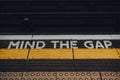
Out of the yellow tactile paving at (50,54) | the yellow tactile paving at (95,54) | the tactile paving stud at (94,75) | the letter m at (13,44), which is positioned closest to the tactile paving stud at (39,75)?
the yellow tactile paving at (50,54)

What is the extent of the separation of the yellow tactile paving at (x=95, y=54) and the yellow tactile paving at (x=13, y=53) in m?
1.40

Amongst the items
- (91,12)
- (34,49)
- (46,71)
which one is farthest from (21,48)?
(91,12)

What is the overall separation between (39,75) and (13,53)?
1233 mm

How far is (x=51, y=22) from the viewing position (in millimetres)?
8117

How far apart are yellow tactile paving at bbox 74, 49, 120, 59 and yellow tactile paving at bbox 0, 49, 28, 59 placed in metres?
1.40

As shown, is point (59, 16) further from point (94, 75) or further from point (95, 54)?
point (94, 75)

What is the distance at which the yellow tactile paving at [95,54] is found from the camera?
668 centimetres

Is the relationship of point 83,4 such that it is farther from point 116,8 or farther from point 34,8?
point 34,8

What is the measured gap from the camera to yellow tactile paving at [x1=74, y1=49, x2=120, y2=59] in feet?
21.9

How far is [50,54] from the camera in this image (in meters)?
6.80

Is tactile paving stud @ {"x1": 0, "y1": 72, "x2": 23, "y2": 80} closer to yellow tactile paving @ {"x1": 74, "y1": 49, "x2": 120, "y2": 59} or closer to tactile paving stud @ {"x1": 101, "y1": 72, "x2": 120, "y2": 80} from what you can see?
yellow tactile paving @ {"x1": 74, "y1": 49, "x2": 120, "y2": 59}

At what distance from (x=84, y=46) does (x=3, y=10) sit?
9.78 feet

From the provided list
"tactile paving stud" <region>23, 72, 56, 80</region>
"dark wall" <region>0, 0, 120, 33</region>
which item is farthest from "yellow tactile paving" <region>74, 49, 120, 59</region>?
"dark wall" <region>0, 0, 120, 33</region>

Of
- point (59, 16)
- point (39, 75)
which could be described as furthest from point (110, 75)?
point (59, 16)
